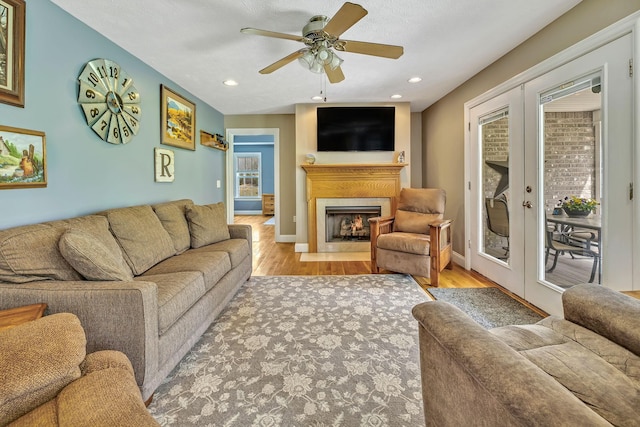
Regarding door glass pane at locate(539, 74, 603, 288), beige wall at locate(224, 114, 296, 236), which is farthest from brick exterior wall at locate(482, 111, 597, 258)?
beige wall at locate(224, 114, 296, 236)

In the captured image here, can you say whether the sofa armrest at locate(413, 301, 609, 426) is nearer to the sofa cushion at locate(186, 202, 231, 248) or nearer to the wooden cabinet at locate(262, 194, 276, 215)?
the sofa cushion at locate(186, 202, 231, 248)

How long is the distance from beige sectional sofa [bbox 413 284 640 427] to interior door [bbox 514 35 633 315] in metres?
0.92

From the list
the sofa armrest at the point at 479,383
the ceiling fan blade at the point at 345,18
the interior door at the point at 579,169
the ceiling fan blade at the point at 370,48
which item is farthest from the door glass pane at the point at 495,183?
the sofa armrest at the point at 479,383

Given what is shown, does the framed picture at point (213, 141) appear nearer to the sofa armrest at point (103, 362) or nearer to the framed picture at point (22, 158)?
the framed picture at point (22, 158)

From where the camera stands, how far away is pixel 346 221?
4.77m

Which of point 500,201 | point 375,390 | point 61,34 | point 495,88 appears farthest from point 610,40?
point 61,34

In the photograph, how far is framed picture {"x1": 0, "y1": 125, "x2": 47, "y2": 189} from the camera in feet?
5.36

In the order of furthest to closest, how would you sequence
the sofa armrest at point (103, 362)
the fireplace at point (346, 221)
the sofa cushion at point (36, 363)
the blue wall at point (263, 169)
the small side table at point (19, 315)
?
the blue wall at point (263, 169) → the fireplace at point (346, 221) → the small side table at point (19, 315) → the sofa armrest at point (103, 362) → the sofa cushion at point (36, 363)

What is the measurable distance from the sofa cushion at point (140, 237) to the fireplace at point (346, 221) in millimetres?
2545

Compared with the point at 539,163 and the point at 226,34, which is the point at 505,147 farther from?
the point at 226,34

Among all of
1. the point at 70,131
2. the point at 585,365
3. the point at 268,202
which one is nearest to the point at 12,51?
the point at 70,131

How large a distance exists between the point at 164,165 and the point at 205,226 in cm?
101

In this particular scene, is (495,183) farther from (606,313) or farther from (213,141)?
(213,141)

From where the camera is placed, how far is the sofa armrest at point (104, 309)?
1.28 metres
